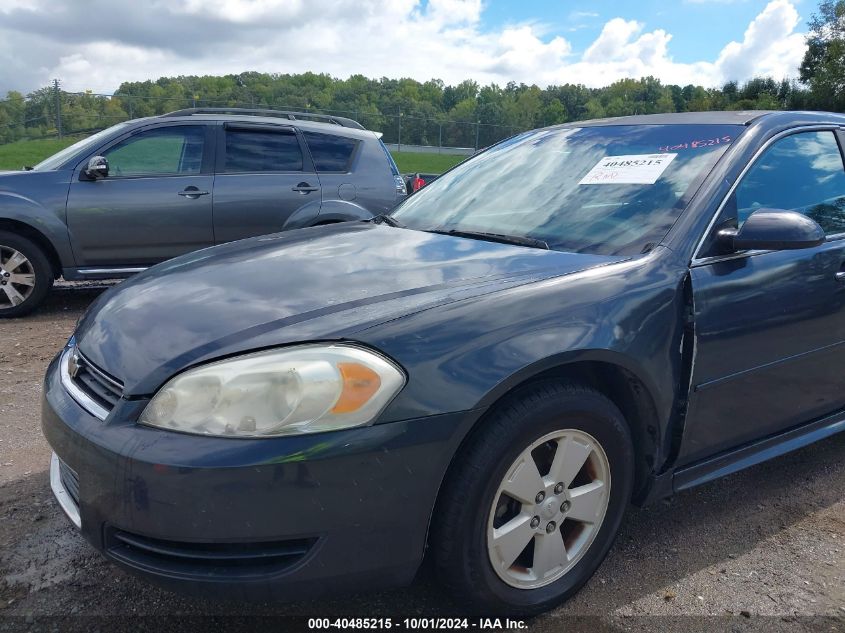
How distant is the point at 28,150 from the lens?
23.5 meters

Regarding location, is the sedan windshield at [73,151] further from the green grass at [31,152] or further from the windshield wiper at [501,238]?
the green grass at [31,152]

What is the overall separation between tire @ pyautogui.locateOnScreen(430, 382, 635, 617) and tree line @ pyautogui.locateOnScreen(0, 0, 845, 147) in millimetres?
8658

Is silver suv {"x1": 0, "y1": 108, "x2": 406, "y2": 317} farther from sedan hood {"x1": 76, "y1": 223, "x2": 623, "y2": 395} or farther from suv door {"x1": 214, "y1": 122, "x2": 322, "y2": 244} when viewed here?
sedan hood {"x1": 76, "y1": 223, "x2": 623, "y2": 395}

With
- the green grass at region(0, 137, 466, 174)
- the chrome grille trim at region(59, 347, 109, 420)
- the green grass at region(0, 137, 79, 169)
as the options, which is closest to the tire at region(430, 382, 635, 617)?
the chrome grille trim at region(59, 347, 109, 420)

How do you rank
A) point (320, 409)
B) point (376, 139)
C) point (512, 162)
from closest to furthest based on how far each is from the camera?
1. point (320, 409)
2. point (512, 162)
3. point (376, 139)

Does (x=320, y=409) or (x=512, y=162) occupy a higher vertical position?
(x=512, y=162)

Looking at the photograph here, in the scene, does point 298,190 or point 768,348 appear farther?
point 298,190

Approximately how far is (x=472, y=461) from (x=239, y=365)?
663 mm

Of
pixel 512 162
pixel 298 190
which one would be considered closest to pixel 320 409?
pixel 512 162

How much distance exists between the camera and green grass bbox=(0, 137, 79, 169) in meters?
21.2

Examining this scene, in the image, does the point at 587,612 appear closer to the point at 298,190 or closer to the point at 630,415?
the point at 630,415

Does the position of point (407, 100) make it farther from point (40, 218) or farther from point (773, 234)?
point (773, 234)

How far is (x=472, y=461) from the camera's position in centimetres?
190

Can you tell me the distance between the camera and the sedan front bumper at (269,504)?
5.64ft
